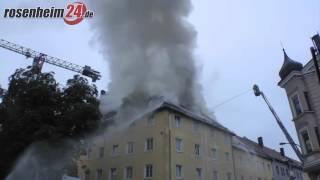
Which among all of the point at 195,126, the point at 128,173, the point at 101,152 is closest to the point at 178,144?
the point at 195,126

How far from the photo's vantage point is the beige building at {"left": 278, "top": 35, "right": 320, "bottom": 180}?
31.3 m

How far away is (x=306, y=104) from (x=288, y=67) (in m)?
4.25

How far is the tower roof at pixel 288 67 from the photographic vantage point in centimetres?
3419

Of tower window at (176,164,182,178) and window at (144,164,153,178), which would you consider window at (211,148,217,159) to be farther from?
window at (144,164,153,178)

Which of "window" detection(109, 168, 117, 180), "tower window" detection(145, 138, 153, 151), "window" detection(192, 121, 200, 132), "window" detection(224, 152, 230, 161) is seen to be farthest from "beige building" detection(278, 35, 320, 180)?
"window" detection(109, 168, 117, 180)

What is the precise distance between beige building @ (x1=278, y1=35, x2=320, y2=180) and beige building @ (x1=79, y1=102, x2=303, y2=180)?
16306mm

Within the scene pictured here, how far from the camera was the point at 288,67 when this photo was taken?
34562 mm

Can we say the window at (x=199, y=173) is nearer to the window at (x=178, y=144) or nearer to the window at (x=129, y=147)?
the window at (x=178, y=144)

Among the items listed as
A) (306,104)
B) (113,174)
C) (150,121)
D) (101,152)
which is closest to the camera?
(306,104)

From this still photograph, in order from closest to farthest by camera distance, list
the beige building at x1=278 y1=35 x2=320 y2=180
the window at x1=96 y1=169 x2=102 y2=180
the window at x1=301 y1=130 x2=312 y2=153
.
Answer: the beige building at x1=278 y1=35 x2=320 y2=180 → the window at x1=301 y1=130 x2=312 y2=153 → the window at x1=96 y1=169 x2=102 y2=180

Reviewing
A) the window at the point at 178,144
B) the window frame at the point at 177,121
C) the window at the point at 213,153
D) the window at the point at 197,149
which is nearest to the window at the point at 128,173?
the window at the point at 178,144

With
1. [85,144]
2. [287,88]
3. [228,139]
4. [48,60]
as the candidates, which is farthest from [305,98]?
[48,60]

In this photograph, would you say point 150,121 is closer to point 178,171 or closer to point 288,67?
point 178,171

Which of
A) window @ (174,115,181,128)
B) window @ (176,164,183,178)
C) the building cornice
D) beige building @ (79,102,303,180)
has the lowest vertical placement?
window @ (176,164,183,178)
